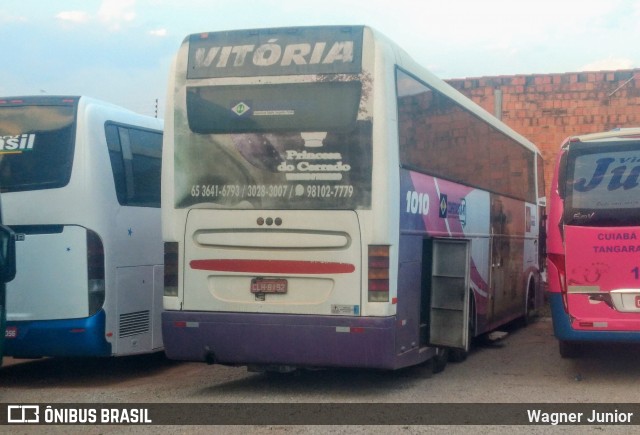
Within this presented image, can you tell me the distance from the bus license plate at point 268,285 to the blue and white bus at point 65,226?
199 centimetres

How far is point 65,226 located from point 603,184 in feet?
19.0

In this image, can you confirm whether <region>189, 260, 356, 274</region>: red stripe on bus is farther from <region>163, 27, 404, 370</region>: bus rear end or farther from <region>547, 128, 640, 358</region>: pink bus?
<region>547, 128, 640, 358</region>: pink bus

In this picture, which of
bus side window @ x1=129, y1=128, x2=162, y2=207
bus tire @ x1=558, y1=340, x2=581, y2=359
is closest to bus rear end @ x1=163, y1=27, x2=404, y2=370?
bus side window @ x1=129, y1=128, x2=162, y2=207

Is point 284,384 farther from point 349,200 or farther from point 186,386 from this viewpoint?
point 349,200

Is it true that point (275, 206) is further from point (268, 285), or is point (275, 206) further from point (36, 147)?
point (36, 147)

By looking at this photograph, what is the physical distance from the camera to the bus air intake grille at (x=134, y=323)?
10416 mm

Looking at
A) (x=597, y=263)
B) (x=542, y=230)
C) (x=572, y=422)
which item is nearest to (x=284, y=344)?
(x=572, y=422)

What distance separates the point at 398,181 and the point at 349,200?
0.57 m

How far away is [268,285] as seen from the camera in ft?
29.4

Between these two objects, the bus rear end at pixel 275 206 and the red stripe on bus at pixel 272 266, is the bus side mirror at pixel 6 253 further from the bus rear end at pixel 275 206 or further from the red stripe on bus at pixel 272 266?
the red stripe on bus at pixel 272 266

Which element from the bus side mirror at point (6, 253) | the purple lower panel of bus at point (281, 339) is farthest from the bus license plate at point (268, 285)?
the bus side mirror at point (6, 253)

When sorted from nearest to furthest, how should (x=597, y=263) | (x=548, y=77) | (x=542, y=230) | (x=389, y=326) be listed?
(x=389, y=326)
(x=597, y=263)
(x=542, y=230)
(x=548, y=77)

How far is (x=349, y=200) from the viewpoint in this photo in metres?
8.79

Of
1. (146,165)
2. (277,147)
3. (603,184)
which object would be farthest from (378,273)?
(146,165)
